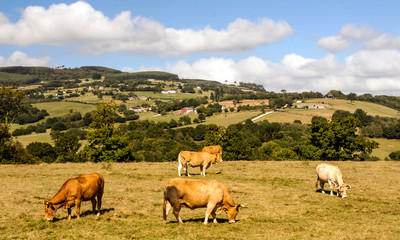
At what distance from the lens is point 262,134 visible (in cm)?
11381

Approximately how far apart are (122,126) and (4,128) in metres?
84.3

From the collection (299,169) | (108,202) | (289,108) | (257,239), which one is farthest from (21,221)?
(289,108)

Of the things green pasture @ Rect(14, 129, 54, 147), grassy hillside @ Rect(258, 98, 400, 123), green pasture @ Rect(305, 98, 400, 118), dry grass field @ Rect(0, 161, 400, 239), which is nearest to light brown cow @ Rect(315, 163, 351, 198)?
dry grass field @ Rect(0, 161, 400, 239)

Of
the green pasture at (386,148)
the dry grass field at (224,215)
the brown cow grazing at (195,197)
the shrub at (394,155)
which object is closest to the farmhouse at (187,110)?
the green pasture at (386,148)

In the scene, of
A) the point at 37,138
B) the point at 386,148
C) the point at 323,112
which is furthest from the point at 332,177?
the point at 323,112

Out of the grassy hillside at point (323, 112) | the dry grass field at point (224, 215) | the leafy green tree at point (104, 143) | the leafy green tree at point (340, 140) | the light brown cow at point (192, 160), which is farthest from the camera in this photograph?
the grassy hillside at point (323, 112)

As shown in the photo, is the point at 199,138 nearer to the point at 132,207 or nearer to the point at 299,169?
the point at 299,169

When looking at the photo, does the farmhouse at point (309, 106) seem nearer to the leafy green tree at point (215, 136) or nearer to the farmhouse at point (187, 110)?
the farmhouse at point (187, 110)

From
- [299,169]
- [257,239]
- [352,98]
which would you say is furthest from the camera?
[352,98]

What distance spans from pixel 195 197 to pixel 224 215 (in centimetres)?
362

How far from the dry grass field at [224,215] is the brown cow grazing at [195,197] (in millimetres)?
677

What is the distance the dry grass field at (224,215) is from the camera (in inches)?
492

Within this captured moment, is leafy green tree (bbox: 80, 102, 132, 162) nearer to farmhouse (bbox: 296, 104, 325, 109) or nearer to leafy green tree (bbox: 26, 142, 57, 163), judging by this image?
leafy green tree (bbox: 26, 142, 57, 163)

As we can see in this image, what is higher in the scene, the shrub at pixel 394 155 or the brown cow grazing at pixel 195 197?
the brown cow grazing at pixel 195 197
